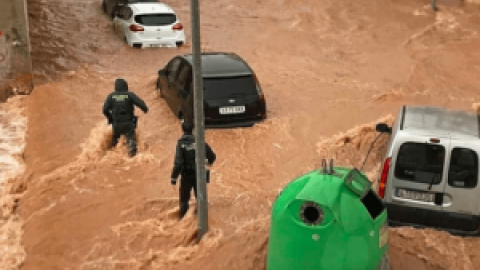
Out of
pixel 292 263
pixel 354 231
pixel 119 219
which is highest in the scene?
pixel 354 231

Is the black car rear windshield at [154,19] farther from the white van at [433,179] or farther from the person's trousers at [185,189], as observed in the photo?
the white van at [433,179]

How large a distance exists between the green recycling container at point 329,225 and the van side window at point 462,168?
2.25 m

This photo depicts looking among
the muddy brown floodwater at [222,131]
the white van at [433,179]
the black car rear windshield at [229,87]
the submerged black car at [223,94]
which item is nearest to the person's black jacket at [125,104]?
the muddy brown floodwater at [222,131]

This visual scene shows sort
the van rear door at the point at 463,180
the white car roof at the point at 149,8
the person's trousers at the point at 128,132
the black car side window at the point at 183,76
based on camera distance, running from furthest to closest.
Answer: the white car roof at the point at 149,8 → the black car side window at the point at 183,76 → the person's trousers at the point at 128,132 → the van rear door at the point at 463,180

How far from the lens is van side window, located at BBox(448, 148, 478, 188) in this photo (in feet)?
26.9

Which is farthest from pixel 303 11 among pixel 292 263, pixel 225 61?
pixel 292 263

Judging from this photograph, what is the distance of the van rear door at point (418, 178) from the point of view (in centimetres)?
826

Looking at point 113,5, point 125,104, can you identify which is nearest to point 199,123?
point 125,104

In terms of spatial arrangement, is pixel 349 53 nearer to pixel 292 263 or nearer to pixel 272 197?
pixel 272 197

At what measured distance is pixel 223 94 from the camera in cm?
1266

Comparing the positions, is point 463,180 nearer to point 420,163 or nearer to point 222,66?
point 420,163

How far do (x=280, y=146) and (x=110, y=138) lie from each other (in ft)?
10.5

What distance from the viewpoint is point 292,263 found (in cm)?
627

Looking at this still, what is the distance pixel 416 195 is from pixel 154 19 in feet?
41.1
